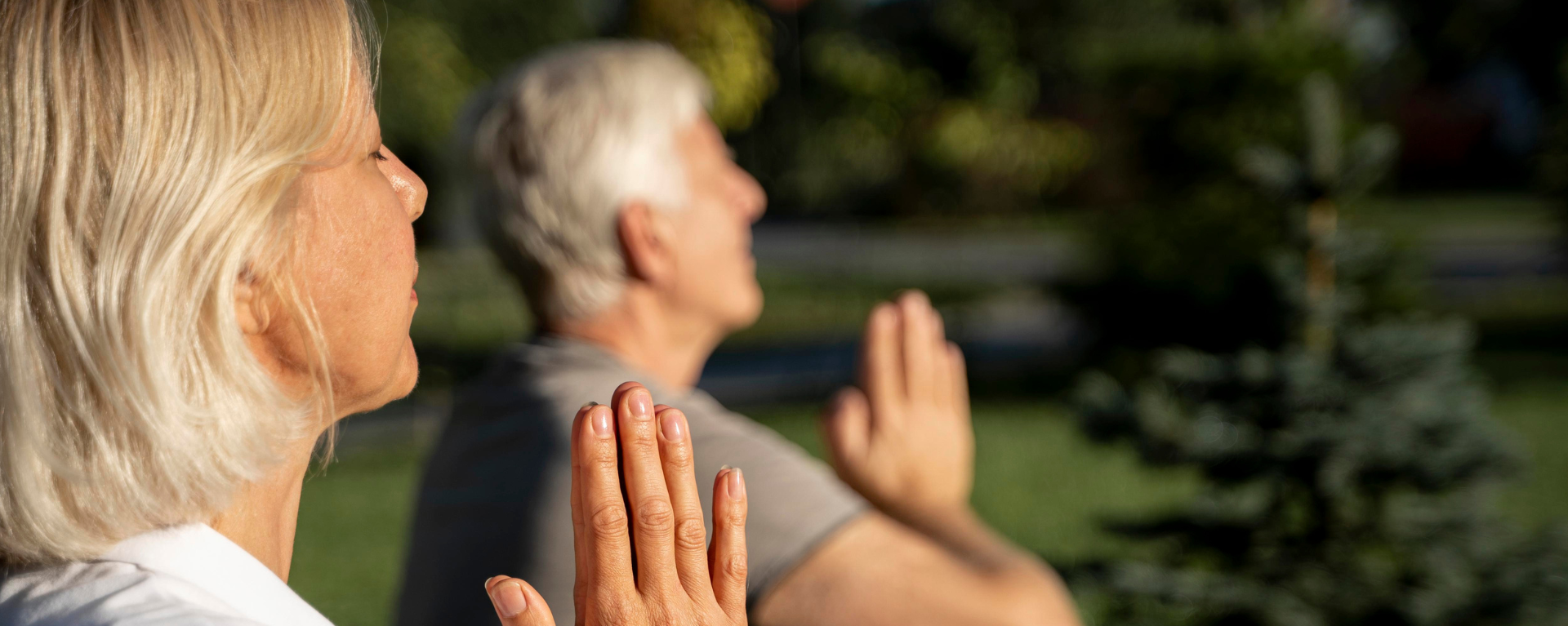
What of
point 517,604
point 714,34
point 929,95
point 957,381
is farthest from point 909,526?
point 929,95

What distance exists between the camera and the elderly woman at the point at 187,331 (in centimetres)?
91

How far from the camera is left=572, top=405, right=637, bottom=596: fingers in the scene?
37.9 inches

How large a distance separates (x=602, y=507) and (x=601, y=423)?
0.22 feet

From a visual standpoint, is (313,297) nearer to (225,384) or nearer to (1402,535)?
(225,384)

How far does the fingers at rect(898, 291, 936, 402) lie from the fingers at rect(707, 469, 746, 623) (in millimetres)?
773

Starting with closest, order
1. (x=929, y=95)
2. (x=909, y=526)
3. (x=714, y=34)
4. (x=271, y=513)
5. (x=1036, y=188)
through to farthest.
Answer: (x=271, y=513), (x=909, y=526), (x=714, y=34), (x=929, y=95), (x=1036, y=188)

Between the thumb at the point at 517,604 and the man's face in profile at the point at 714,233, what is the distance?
1194 mm

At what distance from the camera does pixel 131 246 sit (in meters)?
0.90

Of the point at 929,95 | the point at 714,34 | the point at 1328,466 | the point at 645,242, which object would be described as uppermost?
the point at 929,95

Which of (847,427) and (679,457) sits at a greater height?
(847,427)

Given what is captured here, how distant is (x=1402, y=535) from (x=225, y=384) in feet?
9.21

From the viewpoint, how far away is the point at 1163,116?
28.9ft

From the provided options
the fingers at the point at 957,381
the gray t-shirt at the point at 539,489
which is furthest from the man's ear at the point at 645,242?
the fingers at the point at 957,381

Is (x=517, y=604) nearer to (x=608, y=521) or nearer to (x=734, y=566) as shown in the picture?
(x=608, y=521)
